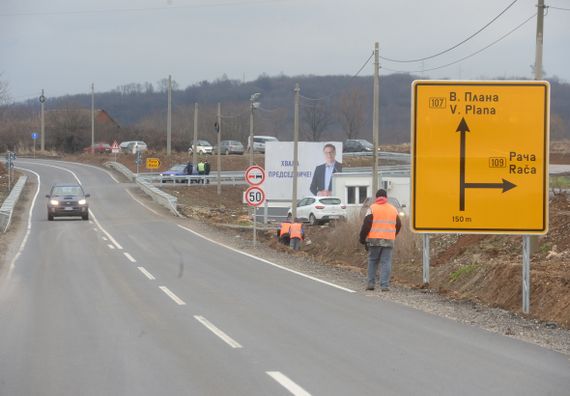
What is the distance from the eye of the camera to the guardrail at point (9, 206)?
3646 cm

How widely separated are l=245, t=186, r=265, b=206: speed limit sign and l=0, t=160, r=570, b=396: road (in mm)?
8946

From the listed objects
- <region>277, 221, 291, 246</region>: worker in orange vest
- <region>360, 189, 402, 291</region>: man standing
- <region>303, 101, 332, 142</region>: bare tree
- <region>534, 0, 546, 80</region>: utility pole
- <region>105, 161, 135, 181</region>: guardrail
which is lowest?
<region>277, 221, 291, 246</region>: worker in orange vest

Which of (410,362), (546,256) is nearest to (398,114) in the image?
(546,256)

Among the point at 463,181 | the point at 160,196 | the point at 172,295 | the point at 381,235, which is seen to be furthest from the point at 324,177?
the point at 172,295

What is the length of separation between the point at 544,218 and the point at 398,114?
7777 cm

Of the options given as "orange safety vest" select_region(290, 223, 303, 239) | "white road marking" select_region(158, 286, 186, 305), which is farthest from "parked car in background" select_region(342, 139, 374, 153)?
"white road marking" select_region(158, 286, 186, 305)

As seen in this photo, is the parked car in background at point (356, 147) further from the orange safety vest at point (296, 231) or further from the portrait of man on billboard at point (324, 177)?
the orange safety vest at point (296, 231)

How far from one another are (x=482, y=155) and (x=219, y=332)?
20.8 feet

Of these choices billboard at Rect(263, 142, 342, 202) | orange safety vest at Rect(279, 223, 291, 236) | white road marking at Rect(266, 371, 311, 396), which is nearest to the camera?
white road marking at Rect(266, 371, 311, 396)

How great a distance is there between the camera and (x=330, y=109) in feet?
362

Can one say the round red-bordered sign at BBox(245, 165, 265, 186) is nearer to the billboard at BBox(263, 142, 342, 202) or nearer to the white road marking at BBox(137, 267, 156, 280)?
the white road marking at BBox(137, 267, 156, 280)

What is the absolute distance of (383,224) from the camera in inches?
647

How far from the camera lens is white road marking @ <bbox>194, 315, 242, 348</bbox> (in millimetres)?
10325

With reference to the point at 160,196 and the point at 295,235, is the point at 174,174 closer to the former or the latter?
the point at 160,196
